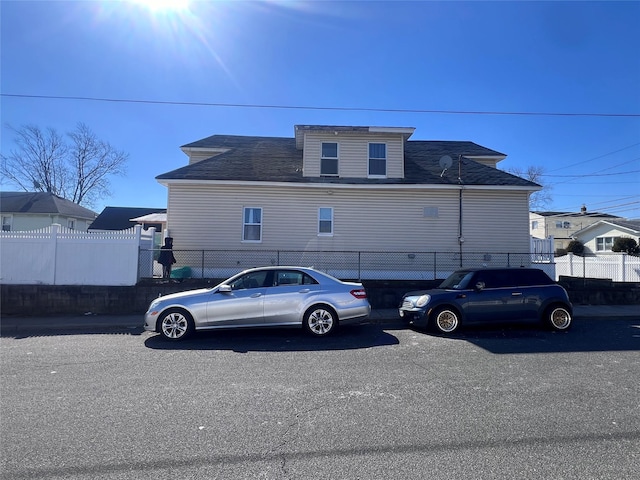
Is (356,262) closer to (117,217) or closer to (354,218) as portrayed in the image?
(354,218)

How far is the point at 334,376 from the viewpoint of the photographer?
527 centimetres

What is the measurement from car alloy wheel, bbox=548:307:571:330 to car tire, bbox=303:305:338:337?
16.8ft

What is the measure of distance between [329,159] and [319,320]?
8848 mm

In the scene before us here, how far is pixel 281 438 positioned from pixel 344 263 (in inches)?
431

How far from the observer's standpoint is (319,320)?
778cm

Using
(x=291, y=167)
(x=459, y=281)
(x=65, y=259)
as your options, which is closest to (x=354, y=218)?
(x=291, y=167)

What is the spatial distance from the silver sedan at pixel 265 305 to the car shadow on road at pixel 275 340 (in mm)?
269

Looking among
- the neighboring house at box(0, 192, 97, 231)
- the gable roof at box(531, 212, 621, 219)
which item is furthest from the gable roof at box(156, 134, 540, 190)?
the gable roof at box(531, 212, 621, 219)

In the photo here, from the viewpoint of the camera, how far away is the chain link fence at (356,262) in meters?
14.0

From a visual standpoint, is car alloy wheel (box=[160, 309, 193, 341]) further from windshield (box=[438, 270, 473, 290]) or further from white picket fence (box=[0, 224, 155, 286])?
windshield (box=[438, 270, 473, 290])

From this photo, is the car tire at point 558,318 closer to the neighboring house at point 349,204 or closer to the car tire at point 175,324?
the neighboring house at point 349,204

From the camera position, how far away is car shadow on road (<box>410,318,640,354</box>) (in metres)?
6.84

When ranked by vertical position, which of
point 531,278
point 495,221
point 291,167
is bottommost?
point 531,278

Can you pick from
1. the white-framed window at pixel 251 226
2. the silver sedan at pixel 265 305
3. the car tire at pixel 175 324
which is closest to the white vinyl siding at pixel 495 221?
the white-framed window at pixel 251 226
